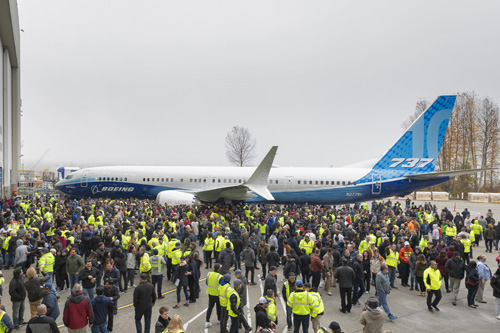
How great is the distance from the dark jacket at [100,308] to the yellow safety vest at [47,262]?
3.44 m

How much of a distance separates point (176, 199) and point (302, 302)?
1725cm

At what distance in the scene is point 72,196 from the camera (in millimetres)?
27344

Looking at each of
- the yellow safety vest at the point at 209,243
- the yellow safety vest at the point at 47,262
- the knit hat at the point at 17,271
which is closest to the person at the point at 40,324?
the knit hat at the point at 17,271

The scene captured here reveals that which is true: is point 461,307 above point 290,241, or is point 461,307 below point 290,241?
below

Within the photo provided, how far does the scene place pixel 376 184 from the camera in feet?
77.7

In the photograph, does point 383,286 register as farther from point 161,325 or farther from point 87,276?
point 87,276

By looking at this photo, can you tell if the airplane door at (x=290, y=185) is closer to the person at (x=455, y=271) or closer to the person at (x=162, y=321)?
the person at (x=455, y=271)

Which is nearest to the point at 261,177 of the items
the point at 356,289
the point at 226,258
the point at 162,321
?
the point at 226,258

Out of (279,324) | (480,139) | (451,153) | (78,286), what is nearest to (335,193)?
(279,324)

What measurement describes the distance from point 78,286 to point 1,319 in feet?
3.87

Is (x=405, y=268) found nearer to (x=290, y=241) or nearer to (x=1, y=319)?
(x=290, y=241)

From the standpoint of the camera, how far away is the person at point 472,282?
339 inches

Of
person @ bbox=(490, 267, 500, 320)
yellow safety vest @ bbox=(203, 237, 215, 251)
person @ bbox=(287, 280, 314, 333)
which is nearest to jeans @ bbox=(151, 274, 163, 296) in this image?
yellow safety vest @ bbox=(203, 237, 215, 251)

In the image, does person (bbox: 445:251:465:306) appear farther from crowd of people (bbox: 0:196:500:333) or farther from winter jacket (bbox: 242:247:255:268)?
winter jacket (bbox: 242:247:255:268)
